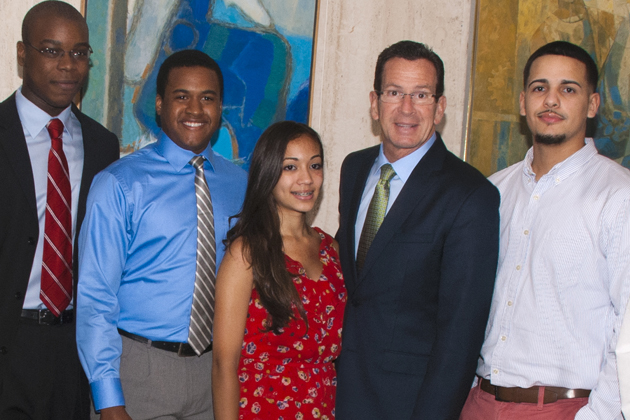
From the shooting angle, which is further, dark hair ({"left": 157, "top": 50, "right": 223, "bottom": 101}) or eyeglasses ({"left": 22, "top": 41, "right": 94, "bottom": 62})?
dark hair ({"left": 157, "top": 50, "right": 223, "bottom": 101})

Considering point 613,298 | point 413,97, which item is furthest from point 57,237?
point 613,298

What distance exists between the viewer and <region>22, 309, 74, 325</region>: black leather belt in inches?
89.4

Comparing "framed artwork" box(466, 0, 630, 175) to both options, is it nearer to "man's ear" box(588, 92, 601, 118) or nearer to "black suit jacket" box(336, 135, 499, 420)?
"man's ear" box(588, 92, 601, 118)

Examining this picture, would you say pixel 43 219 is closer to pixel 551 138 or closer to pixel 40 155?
pixel 40 155

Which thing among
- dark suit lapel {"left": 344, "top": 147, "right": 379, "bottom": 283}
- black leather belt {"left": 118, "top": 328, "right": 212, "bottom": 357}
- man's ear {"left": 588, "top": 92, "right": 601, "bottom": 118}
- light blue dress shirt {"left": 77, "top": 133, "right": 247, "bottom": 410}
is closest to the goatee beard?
man's ear {"left": 588, "top": 92, "right": 601, "bottom": 118}

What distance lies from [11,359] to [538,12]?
9.53 feet

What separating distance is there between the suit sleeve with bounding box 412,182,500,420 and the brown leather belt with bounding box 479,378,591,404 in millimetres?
207

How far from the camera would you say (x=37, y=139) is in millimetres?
2373

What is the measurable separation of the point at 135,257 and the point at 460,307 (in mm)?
1191

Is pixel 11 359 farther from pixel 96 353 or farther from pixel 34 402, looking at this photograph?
pixel 96 353

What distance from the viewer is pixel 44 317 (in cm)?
229

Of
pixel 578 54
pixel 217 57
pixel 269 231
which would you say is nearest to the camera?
pixel 578 54

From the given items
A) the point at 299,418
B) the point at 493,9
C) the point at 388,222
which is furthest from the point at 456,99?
the point at 299,418

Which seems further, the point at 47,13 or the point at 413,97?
the point at 47,13
